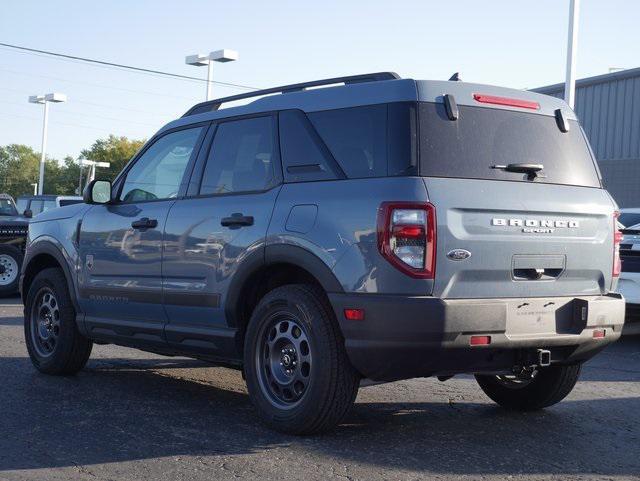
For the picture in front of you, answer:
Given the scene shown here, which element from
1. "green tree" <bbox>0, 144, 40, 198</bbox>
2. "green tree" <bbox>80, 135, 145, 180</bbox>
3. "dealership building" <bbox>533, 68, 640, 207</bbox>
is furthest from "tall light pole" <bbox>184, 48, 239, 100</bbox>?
"green tree" <bbox>0, 144, 40, 198</bbox>

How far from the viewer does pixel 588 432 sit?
5.91 m

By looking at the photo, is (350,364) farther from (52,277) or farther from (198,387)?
(52,277)

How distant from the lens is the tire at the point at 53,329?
7590mm

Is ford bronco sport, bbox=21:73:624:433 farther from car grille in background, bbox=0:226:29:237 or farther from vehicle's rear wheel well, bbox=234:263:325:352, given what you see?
car grille in background, bbox=0:226:29:237

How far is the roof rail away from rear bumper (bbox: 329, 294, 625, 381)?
1.37 m

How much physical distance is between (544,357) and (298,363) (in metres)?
1.40

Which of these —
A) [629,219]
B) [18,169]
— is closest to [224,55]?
[629,219]

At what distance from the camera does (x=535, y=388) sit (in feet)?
21.2

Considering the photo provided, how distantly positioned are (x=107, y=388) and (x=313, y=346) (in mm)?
2471

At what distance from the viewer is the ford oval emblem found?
16.7 feet

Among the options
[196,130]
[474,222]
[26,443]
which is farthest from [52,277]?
[474,222]

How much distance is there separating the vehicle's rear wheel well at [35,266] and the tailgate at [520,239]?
392cm

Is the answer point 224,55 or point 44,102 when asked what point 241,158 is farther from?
point 44,102

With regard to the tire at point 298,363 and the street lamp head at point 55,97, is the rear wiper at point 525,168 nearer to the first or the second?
the tire at point 298,363
